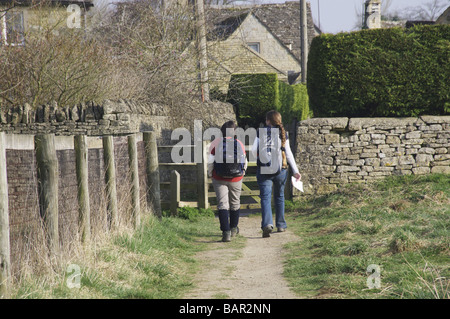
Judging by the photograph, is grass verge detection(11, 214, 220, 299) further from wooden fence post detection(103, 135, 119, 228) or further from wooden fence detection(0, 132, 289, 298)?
wooden fence post detection(103, 135, 119, 228)

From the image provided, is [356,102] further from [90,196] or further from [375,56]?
[90,196]

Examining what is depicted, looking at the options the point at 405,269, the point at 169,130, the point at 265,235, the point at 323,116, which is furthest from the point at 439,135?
the point at 405,269

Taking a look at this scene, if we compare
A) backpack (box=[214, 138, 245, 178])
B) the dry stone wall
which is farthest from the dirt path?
the dry stone wall

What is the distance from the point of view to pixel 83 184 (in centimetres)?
648

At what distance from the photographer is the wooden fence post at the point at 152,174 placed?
975 cm

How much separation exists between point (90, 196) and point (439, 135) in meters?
8.39

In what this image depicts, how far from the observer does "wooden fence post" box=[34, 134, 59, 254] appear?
547 centimetres

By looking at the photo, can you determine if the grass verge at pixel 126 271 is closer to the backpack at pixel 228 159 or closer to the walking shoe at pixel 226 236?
the walking shoe at pixel 226 236

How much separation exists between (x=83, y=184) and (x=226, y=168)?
2740 millimetres

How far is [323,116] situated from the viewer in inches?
512

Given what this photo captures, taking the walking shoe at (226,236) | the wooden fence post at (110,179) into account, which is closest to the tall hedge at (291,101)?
the walking shoe at (226,236)

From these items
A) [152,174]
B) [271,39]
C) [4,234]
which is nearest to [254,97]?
[152,174]

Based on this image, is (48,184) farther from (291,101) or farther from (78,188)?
(291,101)
